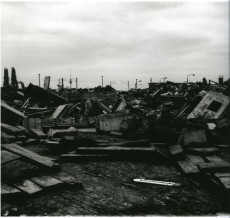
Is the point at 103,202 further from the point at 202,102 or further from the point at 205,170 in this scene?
the point at 202,102

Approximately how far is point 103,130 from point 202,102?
3477mm

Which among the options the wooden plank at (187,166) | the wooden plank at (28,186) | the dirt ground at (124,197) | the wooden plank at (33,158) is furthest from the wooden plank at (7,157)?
the wooden plank at (187,166)

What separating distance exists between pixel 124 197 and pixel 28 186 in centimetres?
131

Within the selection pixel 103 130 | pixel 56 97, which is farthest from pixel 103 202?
pixel 56 97

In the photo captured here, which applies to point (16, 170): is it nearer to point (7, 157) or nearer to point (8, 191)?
point (7, 157)

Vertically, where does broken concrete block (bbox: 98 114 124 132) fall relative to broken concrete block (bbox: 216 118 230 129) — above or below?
below

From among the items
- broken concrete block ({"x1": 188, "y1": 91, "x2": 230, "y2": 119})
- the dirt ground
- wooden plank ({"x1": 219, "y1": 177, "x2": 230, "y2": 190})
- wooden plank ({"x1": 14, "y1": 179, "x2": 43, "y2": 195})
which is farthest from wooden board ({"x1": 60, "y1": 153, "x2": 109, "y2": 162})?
broken concrete block ({"x1": 188, "y1": 91, "x2": 230, "y2": 119})

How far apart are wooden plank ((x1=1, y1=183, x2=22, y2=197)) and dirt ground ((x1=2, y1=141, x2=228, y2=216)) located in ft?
0.37

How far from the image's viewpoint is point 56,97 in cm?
1452

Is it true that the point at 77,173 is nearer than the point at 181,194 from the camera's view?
No

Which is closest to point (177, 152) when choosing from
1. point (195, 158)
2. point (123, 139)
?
point (195, 158)

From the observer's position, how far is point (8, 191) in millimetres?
3791

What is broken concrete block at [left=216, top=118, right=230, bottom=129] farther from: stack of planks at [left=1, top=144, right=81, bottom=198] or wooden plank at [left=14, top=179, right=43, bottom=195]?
wooden plank at [left=14, top=179, right=43, bottom=195]

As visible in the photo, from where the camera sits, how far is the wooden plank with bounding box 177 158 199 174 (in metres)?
5.19
